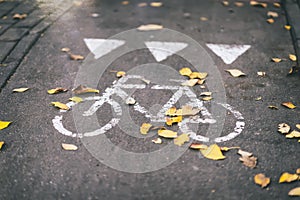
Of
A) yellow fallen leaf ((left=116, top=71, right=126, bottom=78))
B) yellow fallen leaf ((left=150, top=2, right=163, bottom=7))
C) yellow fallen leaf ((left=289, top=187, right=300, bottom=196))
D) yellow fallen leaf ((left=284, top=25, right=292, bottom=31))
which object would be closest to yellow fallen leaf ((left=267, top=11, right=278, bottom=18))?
yellow fallen leaf ((left=284, top=25, right=292, bottom=31))

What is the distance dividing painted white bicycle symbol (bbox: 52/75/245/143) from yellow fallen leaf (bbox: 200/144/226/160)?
0.10 m

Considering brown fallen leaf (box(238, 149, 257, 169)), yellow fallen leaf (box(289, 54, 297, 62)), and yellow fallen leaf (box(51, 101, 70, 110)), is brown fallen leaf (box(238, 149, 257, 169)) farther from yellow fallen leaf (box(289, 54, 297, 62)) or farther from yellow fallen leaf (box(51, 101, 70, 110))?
yellow fallen leaf (box(289, 54, 297, 62))

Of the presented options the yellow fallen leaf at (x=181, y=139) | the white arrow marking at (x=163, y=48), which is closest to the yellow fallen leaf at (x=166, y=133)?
the yellow fallen leaf at (x=181, y=139)

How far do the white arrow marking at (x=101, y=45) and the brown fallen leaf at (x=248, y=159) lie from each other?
7.54 feet

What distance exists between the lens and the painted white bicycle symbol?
3.53 meters

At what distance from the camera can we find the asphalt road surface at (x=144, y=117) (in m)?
2.96

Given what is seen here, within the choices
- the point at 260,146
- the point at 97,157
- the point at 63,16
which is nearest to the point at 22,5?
the point at 63,16

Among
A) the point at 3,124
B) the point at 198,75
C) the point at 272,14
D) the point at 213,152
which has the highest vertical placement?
the point at 3,124

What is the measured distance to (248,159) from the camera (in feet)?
10.5

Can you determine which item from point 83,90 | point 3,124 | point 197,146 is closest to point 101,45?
point 83,90

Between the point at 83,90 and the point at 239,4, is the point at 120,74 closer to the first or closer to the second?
the point at 83,90

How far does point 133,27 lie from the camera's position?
5.73 m

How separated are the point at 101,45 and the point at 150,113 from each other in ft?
5.59

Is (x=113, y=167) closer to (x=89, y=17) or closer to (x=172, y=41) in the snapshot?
(x=172, y=41)
